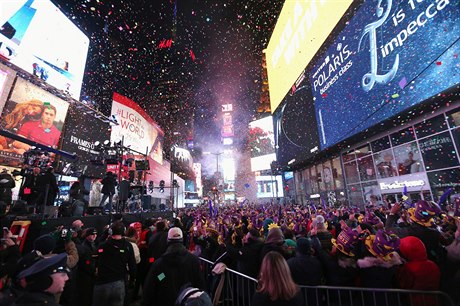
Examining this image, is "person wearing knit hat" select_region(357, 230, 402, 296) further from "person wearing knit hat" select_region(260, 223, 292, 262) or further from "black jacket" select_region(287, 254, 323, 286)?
"person wearing knit hat" select_region(260, 223, 292, 262)

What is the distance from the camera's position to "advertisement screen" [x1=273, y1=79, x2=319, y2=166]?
84.6ft

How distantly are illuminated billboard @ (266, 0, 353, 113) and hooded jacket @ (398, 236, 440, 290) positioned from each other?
22036 millimetres

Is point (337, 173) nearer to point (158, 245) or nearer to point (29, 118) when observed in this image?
point (158, 245)

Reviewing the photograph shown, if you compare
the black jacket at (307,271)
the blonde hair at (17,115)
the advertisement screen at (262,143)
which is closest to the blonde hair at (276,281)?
the black jacket at (307,271)

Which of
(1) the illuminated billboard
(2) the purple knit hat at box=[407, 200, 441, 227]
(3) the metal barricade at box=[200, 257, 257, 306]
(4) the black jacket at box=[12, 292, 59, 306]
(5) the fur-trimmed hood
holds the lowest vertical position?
(3) the metal barricade at box=[200, 257, 257, 306]

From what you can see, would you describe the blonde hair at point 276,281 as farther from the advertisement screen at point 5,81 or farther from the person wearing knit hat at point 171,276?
the advertisement screen at point 5,81

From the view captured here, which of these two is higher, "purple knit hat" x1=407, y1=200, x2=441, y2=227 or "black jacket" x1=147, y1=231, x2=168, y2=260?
"purple knit hat" x1=407, y1=200, x2=441, y2=227

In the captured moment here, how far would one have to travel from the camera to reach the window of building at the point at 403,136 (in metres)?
14.9

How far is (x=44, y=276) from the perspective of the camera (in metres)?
2.04

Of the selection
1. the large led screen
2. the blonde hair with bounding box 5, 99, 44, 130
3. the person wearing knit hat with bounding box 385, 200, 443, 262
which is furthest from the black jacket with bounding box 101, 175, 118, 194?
the large led screen

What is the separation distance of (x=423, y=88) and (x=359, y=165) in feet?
30.5

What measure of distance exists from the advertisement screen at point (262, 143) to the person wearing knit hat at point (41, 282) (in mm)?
49467

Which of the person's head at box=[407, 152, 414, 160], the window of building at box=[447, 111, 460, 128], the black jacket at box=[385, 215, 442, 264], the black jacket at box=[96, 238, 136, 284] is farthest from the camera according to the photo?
the person's head at box=[407, 152, 414, 160]

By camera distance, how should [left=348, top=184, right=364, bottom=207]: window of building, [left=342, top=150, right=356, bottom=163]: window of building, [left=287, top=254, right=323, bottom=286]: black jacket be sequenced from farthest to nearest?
[left=342, top=150, right=356, bottom=163]: window of building < [left=348, top=184, right=364, bottom=207]: window of building < [left=287, top=254, right=323, bottom=286]: black jacket
